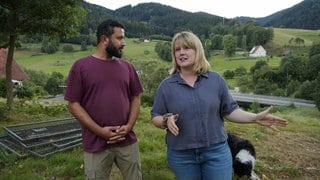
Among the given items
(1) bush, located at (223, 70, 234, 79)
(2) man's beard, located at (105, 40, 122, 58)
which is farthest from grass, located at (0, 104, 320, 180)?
(1) bush, located at (223, 70, 234, 79)

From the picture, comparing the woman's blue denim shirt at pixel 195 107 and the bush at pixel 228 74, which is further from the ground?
the woman's blue denim shirt at pixel 195 107

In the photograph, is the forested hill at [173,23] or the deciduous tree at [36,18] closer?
the deciduous tree at [36,18]

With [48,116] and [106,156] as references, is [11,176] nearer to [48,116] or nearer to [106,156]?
[106,156]

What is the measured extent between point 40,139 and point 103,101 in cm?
415

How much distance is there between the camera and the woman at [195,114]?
3.80 metres

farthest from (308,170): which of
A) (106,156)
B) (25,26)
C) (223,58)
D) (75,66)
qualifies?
(223,58)

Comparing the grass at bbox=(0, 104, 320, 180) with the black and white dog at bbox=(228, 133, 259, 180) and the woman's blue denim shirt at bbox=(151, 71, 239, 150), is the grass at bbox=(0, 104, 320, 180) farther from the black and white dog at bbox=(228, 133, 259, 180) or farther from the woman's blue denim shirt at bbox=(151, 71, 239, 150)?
the woman's blue denim shirt at bbox=(151, 71, 239, 150)

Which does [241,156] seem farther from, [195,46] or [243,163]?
[195,46]

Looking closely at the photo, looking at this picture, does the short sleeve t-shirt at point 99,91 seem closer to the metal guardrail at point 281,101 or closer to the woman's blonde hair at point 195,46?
the woman's blonde hair at point 195,46

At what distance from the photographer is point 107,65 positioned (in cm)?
Result: 423

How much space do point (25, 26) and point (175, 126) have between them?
30.2ft

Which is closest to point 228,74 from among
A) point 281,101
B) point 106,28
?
point 281,101

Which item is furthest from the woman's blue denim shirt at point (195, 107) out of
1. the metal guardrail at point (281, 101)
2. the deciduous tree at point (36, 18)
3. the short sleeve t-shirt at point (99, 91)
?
the metal guardrail at point (281, 101)

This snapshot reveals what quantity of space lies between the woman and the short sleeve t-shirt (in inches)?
19.2
